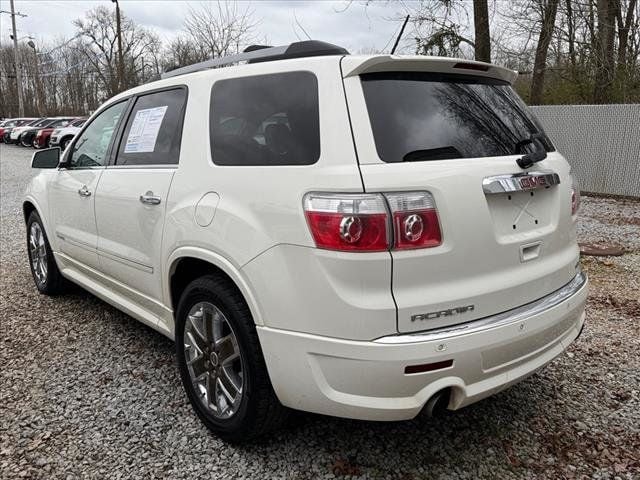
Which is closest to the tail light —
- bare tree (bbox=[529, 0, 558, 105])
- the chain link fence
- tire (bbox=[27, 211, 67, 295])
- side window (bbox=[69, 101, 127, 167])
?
side window (bbox=[69, 101, 127, 167])

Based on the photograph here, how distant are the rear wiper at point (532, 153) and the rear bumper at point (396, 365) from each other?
25.2 inches

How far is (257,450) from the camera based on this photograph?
266cm

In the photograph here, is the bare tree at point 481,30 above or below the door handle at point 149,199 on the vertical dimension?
above

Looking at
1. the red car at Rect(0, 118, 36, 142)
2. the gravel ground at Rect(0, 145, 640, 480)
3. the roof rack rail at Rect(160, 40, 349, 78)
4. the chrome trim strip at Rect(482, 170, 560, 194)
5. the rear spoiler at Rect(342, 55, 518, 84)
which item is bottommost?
the gravel ground at Rect(0, 145, 640, 480)

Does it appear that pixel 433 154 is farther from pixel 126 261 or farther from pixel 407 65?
pixel 126 261

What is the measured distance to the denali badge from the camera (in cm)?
207

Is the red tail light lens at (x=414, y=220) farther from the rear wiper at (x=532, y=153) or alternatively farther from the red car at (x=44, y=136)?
the red car at (x=44, y=136)

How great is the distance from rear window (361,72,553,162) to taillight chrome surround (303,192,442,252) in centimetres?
20

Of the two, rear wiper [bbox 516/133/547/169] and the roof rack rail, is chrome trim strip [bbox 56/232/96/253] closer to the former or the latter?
the roof rack rail

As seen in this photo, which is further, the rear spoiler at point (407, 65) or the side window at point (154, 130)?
the side window at point (154, 130)

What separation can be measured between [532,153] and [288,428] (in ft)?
5.97

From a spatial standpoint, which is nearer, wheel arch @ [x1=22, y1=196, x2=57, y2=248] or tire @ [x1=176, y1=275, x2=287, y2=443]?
tire @ [x1=176, y1=275, x2=287, y2=443]

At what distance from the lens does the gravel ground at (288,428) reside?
100 inches

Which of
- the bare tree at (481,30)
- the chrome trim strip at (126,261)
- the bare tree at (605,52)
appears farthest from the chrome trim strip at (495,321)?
the bare tree at (605,52)
